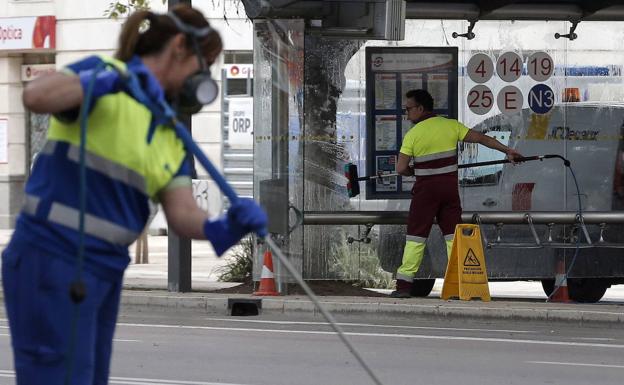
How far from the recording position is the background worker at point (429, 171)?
13.2m

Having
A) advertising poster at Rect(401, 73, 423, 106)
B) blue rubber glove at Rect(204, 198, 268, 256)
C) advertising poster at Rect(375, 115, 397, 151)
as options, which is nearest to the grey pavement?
advertising poster at Rect(375, 115, 397, 151)

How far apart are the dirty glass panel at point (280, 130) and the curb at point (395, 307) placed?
649mm

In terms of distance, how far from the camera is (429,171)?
13.3m

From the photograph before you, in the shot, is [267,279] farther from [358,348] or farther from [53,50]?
[53,50]

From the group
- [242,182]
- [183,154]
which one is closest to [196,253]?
[242,182]

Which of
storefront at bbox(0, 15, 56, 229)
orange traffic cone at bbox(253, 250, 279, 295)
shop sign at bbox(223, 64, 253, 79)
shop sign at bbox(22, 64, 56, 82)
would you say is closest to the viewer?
orange traffic cone at bbox(253, 250, 279, 295)

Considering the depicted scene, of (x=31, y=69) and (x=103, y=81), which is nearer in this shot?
(x=103, y=81)

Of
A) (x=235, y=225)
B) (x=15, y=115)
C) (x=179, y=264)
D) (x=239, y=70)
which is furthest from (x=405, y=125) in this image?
(x=15, y=115)

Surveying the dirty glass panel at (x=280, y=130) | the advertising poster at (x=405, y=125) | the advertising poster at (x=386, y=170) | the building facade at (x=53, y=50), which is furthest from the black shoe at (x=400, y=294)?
the building facade at (x=53, y=50)

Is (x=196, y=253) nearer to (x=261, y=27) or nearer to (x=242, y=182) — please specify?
(x=242, y=182)

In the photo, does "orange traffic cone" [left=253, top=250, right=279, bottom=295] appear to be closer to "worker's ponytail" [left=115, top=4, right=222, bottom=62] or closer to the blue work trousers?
"worker's ponytail" [left=115, top=4, right=222, bottom=62]

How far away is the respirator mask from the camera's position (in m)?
3.75

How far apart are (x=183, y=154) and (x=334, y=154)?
417 inches

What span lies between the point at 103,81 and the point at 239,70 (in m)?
23.0
